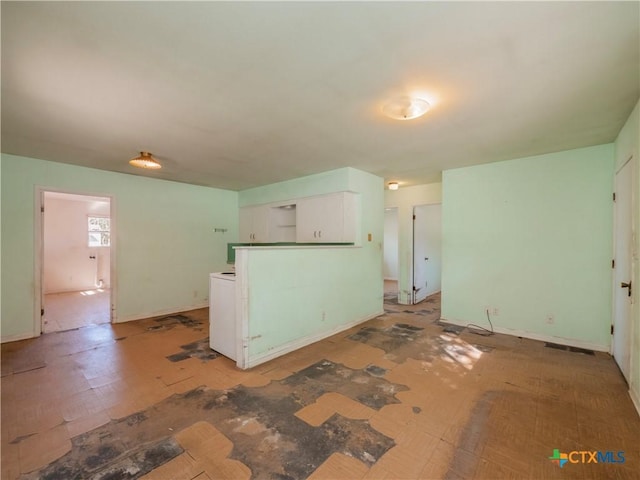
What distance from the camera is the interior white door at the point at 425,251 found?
5.79 metres

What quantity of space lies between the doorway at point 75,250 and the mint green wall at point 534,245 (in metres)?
7.31

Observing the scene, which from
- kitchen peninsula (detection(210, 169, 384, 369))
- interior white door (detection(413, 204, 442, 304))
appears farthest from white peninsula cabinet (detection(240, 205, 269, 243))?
interior white door (detection(413, 204, 442, 304))

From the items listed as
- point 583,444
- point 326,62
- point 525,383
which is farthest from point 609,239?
point 326,62

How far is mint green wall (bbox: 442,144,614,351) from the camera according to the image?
3281 mm

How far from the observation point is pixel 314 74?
1.87m

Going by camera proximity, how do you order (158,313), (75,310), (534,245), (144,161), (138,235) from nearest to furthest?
(144,161)
(534,245)
(138,235)
(158,313)
(75,310)

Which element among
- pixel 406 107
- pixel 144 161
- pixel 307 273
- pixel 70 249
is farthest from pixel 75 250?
pixel 406 107

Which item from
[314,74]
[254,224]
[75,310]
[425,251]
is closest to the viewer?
[314,74]

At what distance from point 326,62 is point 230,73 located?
66 centimetres

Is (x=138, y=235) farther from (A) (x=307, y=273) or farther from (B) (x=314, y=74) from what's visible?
(B) (x=314, y=74)

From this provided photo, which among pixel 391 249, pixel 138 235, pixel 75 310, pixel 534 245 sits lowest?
pixel 75 310

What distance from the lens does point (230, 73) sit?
1859 millimetres

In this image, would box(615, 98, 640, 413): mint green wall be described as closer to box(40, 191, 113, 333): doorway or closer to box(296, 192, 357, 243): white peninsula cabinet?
box(296, 192, 357, 243): white peninsula cabinet

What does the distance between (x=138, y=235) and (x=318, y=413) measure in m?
4.46
